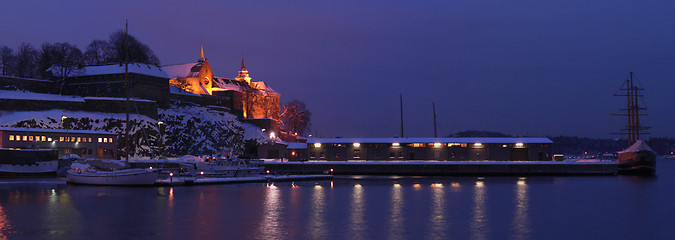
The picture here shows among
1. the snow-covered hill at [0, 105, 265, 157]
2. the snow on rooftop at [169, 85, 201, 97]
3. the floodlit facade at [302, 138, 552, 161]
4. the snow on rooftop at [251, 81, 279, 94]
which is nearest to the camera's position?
the snow-covered hill at [0, 105, 265, 157]

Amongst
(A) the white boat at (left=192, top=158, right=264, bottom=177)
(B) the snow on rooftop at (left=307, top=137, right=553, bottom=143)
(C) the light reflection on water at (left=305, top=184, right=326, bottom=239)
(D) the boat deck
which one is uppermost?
(B) the snow on rooftop at (left=307, top=137, right=553, bottom=143)

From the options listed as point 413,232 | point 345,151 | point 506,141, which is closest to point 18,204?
point 413,232

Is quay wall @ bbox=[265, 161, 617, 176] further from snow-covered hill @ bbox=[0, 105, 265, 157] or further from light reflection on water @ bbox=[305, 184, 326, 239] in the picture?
light reflection on water @ bbox=[305, 184, 326, 239]

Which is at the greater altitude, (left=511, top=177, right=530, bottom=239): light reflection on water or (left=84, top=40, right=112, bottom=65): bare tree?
(left=84, top=40, right=112, bottom=65): bare tree

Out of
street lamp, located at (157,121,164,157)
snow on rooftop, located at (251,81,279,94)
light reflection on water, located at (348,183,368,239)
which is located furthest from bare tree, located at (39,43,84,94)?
light reflection on water, located at (348,183,368,239)

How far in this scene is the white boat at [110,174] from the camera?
55.2 meters

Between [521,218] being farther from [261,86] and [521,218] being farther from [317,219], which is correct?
[261,86]

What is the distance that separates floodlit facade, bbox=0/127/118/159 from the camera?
77.5 m

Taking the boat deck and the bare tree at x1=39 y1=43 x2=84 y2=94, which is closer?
the boat deck

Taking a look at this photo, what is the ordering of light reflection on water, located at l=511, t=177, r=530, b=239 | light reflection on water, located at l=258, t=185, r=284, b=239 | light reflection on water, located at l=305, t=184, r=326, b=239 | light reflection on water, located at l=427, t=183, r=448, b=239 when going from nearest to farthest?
light reflection on water, located at l=258, t=185, r=284, b=239 → light reflection on water, located at l=305, t=184, r=326, b=239 → light reflection on water, located at l=427, t=183, r=448, b=239 → light reflection on water, located at l=511, t=177, r=530, b=239

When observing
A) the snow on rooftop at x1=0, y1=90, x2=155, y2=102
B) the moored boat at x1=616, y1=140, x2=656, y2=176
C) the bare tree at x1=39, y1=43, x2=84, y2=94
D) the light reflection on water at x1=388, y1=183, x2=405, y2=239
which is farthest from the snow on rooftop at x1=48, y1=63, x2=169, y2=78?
the moored boat at x1=616, y1=140, x2=656, y2=176

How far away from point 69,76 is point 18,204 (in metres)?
80.4

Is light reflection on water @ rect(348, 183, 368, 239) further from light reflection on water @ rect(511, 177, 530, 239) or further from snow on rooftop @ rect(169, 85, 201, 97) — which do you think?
snow on rooftop @ rect(169, 85, 201, 97)

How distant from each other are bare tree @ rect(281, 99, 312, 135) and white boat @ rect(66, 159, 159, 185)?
3259 inches
